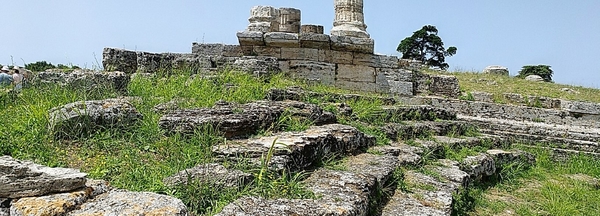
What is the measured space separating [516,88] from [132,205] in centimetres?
1342

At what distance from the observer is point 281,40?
1033 cm

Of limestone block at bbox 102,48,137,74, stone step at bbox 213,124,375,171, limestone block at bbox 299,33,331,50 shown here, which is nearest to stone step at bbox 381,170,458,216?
stone step at bbox 213,124,375,171

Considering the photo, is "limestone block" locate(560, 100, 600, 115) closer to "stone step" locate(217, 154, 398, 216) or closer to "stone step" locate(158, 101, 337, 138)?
"stone step" locate(217, 154, 398, 216)

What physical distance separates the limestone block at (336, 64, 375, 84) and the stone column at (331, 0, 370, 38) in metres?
1.93

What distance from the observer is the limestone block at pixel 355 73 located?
35.5 feet

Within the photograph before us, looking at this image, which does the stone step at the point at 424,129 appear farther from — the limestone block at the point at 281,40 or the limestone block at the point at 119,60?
the limestone block at the point at 119,60

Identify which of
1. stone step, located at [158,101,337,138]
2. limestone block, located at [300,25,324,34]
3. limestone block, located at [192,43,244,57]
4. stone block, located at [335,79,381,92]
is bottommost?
stone step, located at [158,101,337,138]

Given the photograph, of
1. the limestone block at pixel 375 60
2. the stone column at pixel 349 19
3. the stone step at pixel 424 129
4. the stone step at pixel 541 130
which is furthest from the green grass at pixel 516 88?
the stone step at pixel 424 129

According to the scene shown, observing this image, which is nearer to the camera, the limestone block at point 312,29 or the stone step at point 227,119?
the stone step at point 227,119

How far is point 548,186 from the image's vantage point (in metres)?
6.24

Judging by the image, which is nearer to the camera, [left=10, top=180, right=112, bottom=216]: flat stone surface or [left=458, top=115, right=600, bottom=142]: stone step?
[left=10, top=180, right=112, bottom=216]: flat stone surface

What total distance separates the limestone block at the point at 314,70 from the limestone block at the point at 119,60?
3208mm

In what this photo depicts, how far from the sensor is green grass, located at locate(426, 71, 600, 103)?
13.2 meters

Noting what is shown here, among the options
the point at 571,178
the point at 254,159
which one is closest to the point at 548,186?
the point at 571,178
